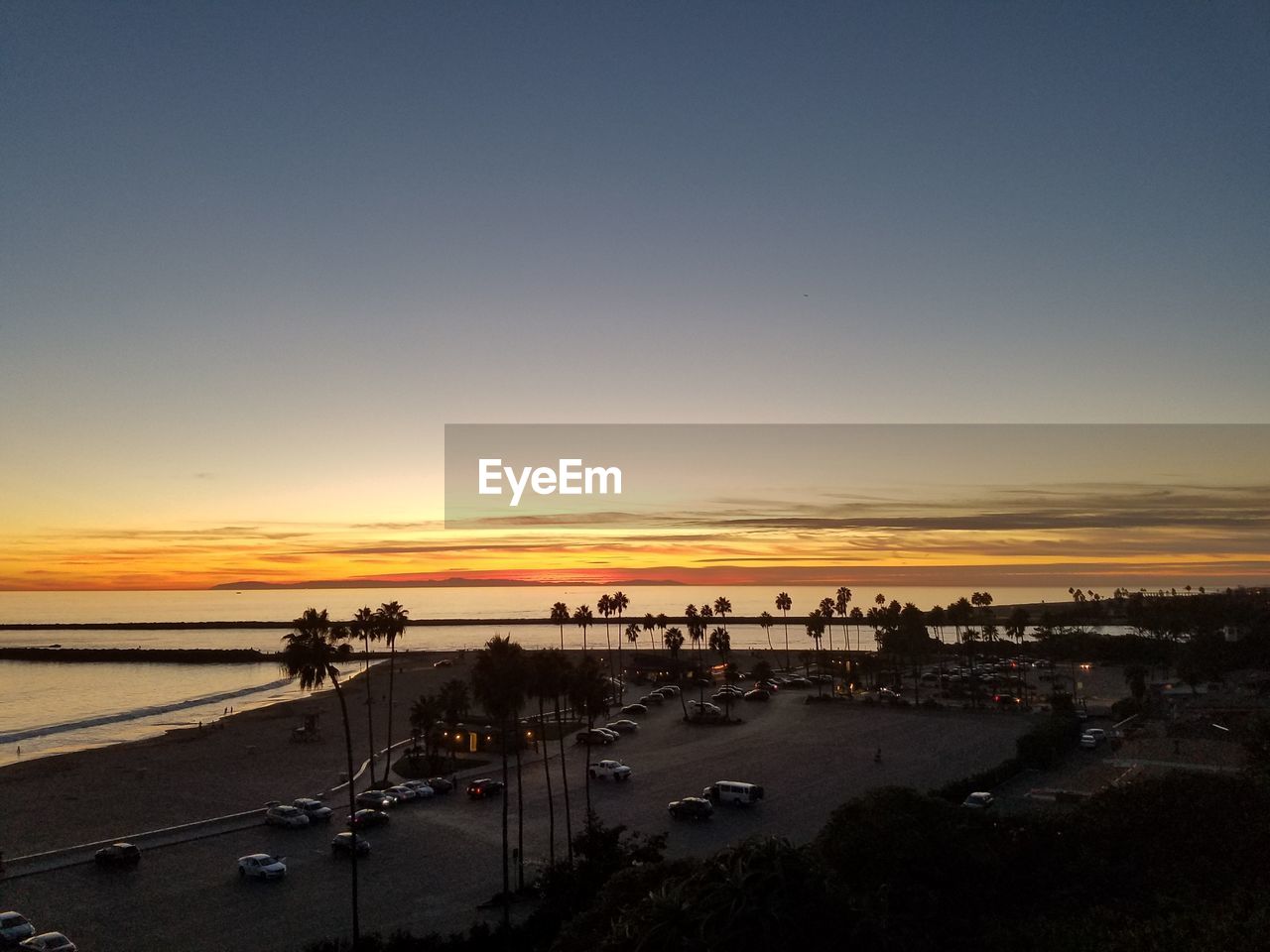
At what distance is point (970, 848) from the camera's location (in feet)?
72.7

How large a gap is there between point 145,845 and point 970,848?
34055 millimetres

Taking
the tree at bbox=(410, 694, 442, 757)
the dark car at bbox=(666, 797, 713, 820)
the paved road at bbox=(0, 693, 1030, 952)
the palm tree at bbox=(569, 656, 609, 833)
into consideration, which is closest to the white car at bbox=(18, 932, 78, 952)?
the paved road at bbox=(0, 693, 1030, 952)

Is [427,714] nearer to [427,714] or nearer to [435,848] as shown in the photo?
[427,714]

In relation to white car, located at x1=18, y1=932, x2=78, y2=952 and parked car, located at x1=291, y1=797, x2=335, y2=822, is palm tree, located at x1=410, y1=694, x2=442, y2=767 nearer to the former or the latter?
parked car, located at x1=291, y1=797, x2=335, y2=822

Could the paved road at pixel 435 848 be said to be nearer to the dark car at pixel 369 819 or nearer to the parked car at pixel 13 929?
the dark car at pixel 369 819

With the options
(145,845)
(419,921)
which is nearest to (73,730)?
(145,845)

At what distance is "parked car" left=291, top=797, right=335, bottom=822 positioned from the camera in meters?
39.9

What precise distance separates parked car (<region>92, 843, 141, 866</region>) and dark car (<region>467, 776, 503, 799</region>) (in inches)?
625

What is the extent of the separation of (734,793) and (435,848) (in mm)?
14699

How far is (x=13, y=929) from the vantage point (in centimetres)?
2561

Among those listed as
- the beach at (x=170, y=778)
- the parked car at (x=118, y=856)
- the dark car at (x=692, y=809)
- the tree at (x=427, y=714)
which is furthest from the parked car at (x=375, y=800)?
the dark car at (x=692, y=809)

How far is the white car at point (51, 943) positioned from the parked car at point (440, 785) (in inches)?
866

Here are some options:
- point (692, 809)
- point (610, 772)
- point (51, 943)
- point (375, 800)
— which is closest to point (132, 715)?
point (375, 800)

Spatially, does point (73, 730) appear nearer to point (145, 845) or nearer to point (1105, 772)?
point (145, 845)
